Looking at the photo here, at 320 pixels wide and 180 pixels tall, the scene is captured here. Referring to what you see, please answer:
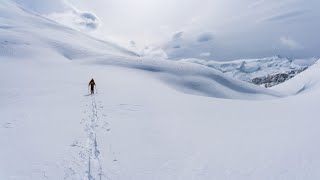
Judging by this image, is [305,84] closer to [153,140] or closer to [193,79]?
[193,79]

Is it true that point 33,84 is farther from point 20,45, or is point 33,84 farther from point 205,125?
point 20,45

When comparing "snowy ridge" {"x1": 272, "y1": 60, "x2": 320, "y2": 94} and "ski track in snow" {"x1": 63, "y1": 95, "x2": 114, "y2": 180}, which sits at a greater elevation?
"snowy ridge" {"x1": 272, "y1": 60, "x2": 320, "y2": 94}

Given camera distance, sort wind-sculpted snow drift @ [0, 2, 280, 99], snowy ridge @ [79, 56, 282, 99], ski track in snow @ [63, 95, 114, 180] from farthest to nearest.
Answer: wind-sculpted snow drift @ [0, 2, 280, 99], snowy ridge @ [79, 56, 282, 99], ski track in snow @ [63, 95, 114, 180]

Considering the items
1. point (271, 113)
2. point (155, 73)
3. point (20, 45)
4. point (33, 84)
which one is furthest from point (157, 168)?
point (20, 45)

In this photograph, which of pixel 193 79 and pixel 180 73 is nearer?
pixel 193 79

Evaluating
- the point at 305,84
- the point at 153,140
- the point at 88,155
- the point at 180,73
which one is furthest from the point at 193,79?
the point at 88,155

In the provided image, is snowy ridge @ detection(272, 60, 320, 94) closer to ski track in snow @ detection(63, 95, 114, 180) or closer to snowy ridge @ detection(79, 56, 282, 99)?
snowy ridge @ detection(79, 56, 282, 99)

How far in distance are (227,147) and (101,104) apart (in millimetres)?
15263

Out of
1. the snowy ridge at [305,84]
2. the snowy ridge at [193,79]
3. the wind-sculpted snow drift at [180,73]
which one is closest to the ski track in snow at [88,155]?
the snowy ridge at [193,79]

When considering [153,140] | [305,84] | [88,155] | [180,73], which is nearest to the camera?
[88,155]

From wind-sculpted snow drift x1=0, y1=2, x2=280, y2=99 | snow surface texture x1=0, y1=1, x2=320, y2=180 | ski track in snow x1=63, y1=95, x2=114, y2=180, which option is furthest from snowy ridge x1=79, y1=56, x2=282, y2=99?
ski track in snow x1=63, y1=95, x2=114, y2=180

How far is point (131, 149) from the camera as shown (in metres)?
14.7

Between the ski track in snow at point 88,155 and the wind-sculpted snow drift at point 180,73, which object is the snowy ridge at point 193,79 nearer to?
the wind-sculpted snow drift at point 180,73

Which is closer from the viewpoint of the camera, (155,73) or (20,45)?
(155,73)
